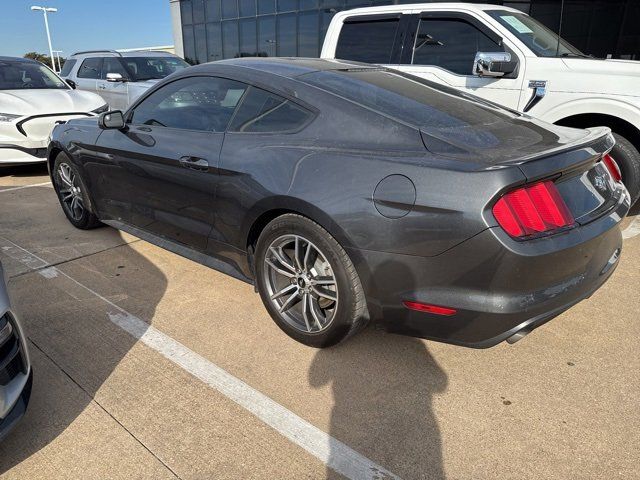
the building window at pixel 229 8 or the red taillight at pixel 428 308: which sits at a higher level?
the building window at pixel 229 8

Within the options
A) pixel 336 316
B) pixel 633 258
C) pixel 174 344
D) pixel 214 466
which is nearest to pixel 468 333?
pixel 336 316

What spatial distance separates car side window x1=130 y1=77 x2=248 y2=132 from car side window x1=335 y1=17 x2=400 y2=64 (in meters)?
2.96

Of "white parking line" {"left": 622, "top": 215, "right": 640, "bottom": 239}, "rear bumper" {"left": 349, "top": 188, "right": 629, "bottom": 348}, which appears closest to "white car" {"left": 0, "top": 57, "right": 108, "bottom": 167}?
"rear bumper" {"left": 349, "top": 188, "right": 629, "bottom": 348}

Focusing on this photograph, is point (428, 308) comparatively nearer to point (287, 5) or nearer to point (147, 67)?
point (147, 67)

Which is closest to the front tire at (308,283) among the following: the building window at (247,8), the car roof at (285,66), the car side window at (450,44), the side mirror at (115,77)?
the car roof at (285,66)

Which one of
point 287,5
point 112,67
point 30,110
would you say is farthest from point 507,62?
point 287,5

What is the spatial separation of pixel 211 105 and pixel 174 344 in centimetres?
155

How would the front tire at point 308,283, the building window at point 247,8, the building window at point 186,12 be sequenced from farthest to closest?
the building window at point 186,12, the building window at point 247,8, the front tire at point 308,283

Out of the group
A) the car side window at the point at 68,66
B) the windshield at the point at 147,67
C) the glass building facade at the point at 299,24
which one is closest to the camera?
the windshield at the point at 147,67

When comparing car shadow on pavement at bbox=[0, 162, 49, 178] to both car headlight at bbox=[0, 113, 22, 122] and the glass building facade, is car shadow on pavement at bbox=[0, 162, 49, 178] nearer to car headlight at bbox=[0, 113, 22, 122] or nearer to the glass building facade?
car headlight at bbox=[0, 113, 22, 122]

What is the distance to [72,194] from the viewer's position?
4609 millimetres

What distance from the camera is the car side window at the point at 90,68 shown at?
9883 millimetres

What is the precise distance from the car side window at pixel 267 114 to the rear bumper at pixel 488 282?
88 cm

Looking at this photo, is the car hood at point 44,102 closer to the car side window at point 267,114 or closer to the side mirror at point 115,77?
the side mirror at point 115,77
